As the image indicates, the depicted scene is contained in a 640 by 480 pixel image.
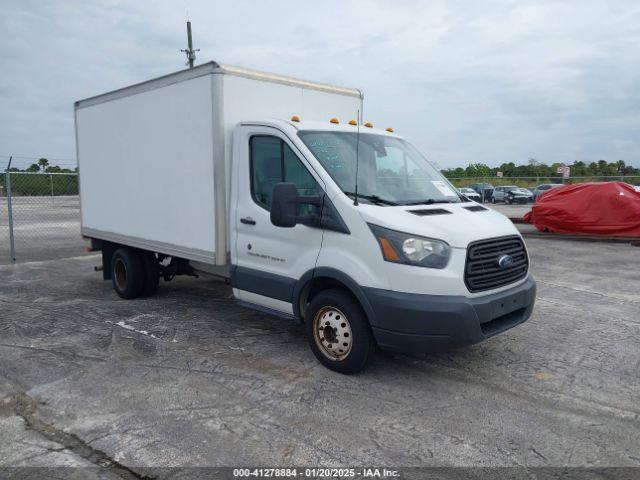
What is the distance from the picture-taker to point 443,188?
17.8ft

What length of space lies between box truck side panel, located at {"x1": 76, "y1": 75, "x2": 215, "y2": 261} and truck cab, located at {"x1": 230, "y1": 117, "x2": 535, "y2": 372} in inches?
20.3

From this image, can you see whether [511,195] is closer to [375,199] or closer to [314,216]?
[375,199]

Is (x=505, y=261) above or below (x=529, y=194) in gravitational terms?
above

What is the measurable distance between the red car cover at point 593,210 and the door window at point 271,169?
40.4 feet

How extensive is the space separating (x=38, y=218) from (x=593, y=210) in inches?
829

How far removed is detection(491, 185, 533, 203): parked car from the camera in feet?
120

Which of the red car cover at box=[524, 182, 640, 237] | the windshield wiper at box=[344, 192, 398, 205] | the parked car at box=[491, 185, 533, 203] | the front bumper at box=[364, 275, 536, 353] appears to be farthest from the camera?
the parked car at box=[491, 185, 533, 203]

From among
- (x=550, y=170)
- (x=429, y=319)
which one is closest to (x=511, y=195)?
(x=550, y=170)

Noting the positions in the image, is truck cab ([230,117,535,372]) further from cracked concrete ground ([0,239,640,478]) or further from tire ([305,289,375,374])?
cracked concrete ground ([0,239,640,478])

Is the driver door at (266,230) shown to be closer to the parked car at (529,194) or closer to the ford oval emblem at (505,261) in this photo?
the ford oval emblem at (505,261)

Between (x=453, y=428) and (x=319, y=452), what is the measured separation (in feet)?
3.36

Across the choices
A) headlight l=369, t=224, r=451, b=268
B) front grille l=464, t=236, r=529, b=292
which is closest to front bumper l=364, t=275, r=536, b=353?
front grille l=464, t=236, r=529, b=292

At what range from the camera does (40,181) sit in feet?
69.4

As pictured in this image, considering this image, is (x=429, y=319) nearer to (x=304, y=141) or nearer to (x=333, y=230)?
(x=333, y=230)
